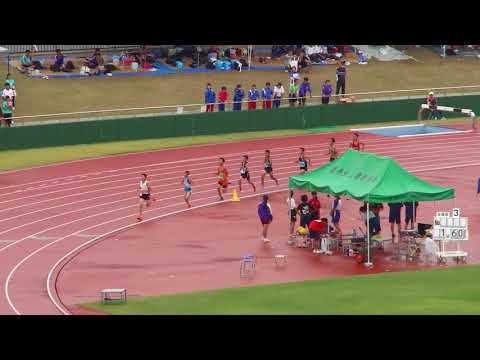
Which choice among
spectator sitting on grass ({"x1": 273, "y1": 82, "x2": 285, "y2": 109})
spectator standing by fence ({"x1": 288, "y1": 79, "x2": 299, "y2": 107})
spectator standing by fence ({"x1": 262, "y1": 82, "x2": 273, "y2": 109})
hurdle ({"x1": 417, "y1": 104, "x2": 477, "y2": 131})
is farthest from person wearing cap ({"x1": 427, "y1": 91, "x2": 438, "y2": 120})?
spectator standing by fence ({"x1": 262, "y1": 82, "x2": 273, "y2": 109})

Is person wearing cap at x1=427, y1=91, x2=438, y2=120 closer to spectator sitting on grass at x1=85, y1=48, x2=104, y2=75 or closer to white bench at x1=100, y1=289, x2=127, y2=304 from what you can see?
spectator sitting on grass at x1=85, y1=48, x2=104, y2=75

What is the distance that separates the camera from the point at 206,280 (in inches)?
1085

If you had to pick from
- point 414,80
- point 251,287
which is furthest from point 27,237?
point 414,80

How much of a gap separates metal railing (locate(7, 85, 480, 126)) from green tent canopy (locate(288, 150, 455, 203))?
15385mm

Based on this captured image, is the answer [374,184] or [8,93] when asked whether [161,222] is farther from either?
[8,93]

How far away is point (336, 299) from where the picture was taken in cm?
2481

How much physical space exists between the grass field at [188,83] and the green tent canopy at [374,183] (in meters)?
20.2

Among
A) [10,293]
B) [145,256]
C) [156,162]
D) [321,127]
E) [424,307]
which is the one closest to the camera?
[424,307]

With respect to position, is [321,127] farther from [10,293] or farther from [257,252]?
[10,293]

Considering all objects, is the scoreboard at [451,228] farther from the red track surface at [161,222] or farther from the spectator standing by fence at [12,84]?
the spectator standing by fence at [12,84]

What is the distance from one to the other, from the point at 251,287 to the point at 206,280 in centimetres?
140

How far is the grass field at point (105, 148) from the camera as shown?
41.8 meters

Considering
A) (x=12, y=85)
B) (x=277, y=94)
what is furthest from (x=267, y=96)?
(x=12, y=85)

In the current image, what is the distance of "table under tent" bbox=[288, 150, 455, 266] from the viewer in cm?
2919
